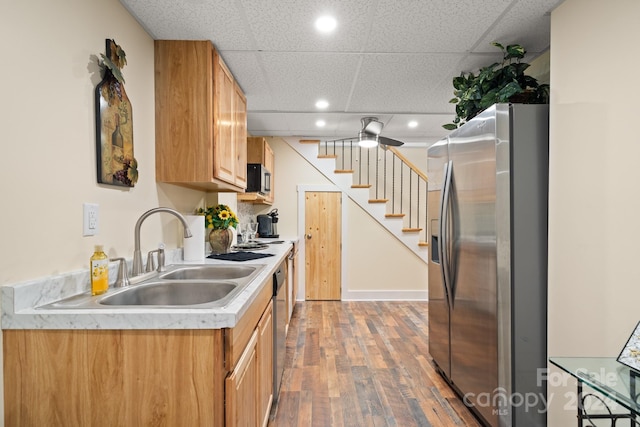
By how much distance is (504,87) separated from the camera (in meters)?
2.00

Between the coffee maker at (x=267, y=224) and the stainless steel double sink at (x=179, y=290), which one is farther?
the coffee maker at (x=267, y=224)

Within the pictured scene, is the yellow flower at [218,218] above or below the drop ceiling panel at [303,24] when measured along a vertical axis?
below

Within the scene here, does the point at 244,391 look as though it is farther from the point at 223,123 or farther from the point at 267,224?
the point at 267,224

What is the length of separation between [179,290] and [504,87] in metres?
2.21

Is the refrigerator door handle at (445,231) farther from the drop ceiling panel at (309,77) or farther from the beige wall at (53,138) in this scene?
the beige wall at (53,138)

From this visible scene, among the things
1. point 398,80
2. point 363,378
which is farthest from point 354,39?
point 363,378

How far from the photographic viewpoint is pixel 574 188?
64.2 inches

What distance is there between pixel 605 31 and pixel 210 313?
2.07 metres

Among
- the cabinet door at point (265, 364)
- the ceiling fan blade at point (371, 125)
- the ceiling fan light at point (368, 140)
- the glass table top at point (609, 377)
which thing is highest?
the ceiling fan blade at point (371, 125)

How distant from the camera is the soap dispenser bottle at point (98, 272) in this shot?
1.34m

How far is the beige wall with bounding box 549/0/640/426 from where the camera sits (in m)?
1.37

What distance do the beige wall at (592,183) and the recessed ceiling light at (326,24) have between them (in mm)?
1212

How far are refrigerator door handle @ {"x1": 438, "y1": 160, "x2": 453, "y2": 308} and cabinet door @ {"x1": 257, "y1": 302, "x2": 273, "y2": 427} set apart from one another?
1203 millimetres

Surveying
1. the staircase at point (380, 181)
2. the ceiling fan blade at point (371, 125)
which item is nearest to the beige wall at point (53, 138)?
the ceiling fan blade at point (371, 125)
